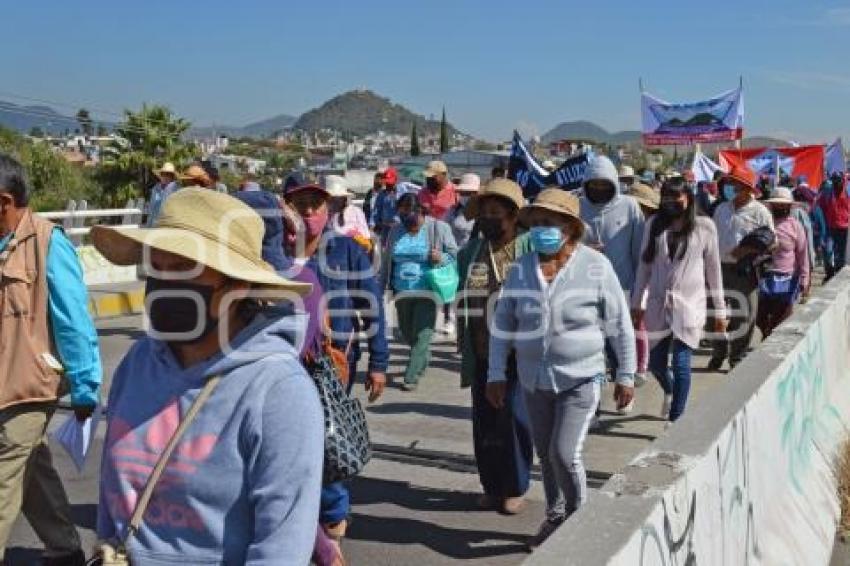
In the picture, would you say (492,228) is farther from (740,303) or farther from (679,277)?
(740,303)

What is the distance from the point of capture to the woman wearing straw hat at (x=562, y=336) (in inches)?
183

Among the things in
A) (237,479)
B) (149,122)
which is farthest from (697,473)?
(149,122)

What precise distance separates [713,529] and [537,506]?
2.43m

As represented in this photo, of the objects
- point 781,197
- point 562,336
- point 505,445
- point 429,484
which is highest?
point 781,197

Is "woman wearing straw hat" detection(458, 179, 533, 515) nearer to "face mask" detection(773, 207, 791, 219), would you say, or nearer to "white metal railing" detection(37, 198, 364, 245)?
"face mask" detection(773, 207, 791, 219)

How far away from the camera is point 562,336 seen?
4711 millimetres

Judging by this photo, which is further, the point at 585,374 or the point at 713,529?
the point at 585,374

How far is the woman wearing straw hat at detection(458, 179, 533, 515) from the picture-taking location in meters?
5.50

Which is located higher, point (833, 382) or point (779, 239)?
point (779, 239)

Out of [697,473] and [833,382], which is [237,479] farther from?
[833,382]

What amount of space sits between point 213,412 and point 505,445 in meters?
3.47

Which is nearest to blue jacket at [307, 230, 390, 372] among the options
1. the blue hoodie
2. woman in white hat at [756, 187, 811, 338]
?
the blue hoodie

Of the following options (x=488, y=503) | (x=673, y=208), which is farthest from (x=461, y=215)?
(x=488, y=503)

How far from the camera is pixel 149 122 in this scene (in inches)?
1876
